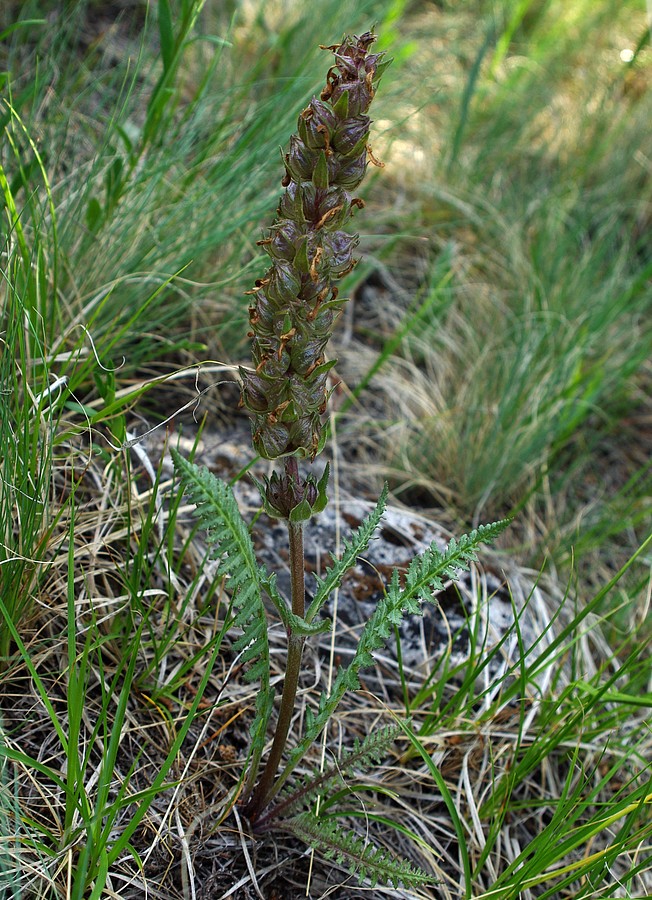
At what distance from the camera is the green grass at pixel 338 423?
1.38 meters

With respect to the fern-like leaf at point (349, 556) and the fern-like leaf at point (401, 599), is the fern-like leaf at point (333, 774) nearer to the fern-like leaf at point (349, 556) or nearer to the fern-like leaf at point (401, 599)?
the fern-like leaf at point (401, 599)

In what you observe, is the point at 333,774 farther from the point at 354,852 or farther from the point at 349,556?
the point at 349,556

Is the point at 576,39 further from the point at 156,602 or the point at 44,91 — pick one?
the point at 156,602

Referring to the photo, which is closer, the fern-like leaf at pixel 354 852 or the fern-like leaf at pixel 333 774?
the fern-like leaf at pixel 354 852

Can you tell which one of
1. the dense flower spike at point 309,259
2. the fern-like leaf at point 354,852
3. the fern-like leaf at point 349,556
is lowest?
the fern-like leaf at point 354,852

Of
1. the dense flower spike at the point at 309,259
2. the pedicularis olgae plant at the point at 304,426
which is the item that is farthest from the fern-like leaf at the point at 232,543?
the dense flower spike at the point at 309,259

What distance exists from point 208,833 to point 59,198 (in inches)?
60.8

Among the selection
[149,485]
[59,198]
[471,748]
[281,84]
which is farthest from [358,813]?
[281,84]

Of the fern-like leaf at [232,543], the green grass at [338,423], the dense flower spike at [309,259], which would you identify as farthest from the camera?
the green grass at [338,423]

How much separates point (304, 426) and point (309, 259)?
238 millimetres

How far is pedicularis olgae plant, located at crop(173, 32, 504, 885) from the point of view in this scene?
106cm

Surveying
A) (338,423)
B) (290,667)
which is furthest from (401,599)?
(338,423)

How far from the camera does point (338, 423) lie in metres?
2.48

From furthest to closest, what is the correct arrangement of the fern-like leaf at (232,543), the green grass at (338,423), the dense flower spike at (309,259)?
the green grass at (338,423) → the fern-like leaf at (232,543) → the dense flower spike at (309,259)
